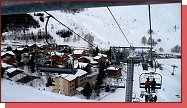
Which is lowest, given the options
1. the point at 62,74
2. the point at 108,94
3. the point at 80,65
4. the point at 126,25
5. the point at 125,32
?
the point at 108,94

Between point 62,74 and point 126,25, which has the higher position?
point 126,25

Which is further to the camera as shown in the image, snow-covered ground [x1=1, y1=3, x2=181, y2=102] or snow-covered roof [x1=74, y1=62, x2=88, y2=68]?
snow-covered roof [x1=74, y1=62, x2=88, y2=68]

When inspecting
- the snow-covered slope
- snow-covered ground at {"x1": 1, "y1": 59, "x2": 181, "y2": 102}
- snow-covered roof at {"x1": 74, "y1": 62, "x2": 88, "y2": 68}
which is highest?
the snow-covered slope

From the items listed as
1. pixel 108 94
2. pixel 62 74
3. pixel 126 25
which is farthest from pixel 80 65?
pixel 126 25

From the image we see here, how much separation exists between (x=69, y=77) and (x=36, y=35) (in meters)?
1.03

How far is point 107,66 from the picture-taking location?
6750 millimetres

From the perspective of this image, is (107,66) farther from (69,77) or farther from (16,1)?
(16,1)

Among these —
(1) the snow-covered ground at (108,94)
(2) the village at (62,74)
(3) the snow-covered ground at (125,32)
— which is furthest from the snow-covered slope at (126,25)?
(1) the snow-covered ground at (108,94)

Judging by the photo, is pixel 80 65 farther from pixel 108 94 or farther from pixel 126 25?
pixel 126 25

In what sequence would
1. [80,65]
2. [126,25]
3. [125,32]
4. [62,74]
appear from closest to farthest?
[80,65] < [62,74] < [125,32] < [126,25]

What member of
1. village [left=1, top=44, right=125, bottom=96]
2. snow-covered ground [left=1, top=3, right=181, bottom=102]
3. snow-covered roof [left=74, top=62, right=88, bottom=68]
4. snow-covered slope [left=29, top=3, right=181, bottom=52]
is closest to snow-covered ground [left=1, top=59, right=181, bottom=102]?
snow-covered ground [left=1, top=3, right=181, bottom=102]

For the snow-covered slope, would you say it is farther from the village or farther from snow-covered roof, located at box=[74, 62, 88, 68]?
snow-covered roof, located at box=[74, 62, 88, 68]

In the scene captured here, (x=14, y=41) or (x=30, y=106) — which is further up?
(x=14, y=41)

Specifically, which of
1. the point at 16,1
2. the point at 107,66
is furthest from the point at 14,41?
the point at 16,1
